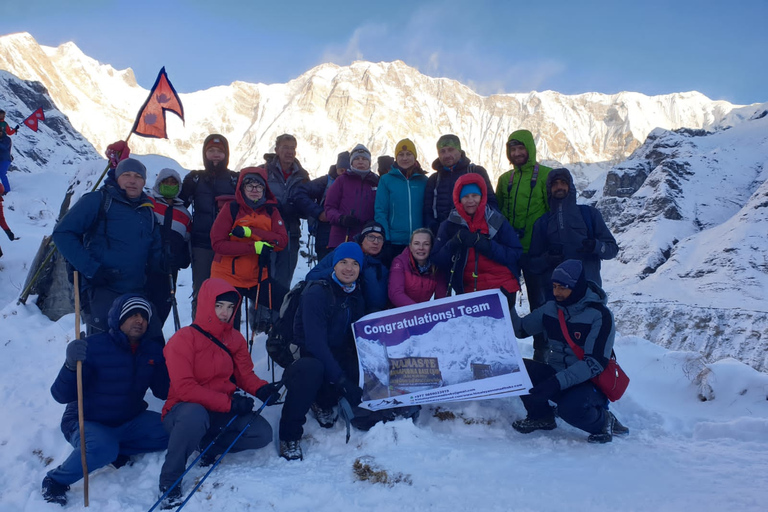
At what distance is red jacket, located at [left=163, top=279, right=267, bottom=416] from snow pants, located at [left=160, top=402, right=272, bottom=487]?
0.12 meters

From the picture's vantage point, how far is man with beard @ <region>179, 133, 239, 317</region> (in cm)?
650

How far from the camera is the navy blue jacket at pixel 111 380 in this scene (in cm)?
417

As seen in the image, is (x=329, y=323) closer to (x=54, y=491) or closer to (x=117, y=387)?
(x=117, y=387)

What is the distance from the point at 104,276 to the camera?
5.02 m

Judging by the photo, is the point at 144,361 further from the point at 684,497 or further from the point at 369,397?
the point at 684,497

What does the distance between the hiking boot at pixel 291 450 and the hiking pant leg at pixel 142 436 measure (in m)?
1.08

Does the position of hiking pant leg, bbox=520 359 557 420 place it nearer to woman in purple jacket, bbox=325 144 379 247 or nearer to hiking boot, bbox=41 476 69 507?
woman in purple jacket, bbox=325 144 379 247

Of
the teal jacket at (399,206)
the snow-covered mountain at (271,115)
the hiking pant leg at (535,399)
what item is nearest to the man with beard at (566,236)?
the hiking pant leg at (535,399)

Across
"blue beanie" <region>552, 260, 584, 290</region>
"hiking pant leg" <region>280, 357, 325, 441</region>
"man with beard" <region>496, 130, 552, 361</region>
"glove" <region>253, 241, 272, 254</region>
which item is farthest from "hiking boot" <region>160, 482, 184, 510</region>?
"man with beard" <region>496, 130, 552, 361</region>

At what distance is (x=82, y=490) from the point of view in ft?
12.8

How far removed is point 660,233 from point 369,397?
14668 cm

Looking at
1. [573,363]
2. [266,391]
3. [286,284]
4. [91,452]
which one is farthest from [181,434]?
[573,363]

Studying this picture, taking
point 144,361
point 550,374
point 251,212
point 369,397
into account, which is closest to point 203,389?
point 144,361

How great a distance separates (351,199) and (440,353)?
2907mm
